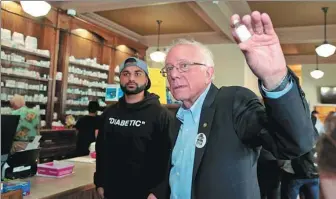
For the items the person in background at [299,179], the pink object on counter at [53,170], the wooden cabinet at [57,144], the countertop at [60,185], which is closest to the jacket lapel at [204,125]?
the countertop at [60,185]

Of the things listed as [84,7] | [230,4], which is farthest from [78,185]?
[230,4]

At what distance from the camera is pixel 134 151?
2.40 metres

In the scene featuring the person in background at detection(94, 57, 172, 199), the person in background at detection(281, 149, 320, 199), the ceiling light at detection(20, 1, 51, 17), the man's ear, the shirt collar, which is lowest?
the person in background at detection(281, 149, 320, 199)

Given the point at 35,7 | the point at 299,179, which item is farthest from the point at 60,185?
the point at 35,7

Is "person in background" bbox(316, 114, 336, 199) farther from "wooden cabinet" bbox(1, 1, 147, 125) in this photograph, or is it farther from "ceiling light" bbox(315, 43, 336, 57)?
"ceiling light" bbox(315, 43, 336, 57)

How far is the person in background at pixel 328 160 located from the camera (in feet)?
2.23

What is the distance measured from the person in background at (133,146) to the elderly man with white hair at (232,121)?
79cm

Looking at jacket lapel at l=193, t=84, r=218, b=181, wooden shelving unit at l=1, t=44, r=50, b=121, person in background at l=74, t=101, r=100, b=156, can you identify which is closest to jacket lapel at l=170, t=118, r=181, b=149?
jacket lapel at l=193, t=84, r=218, b=181

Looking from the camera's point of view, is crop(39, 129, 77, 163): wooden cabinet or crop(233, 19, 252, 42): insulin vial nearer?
crop(233, 19, 252, 42): insulin vial

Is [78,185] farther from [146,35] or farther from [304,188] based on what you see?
[146,35]

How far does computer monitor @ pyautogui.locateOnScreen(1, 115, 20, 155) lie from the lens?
2.03 meters

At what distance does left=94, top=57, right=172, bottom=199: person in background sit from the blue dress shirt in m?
0.84

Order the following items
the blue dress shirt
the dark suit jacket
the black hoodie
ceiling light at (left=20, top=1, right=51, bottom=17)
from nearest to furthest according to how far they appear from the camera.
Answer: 1. the dark suit jacket
2. the blue dress shirt
3. the black hoodie
4. ceiling light at (left=20, top=1, right=51, bottom=17)

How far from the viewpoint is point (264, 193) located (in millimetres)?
3166
